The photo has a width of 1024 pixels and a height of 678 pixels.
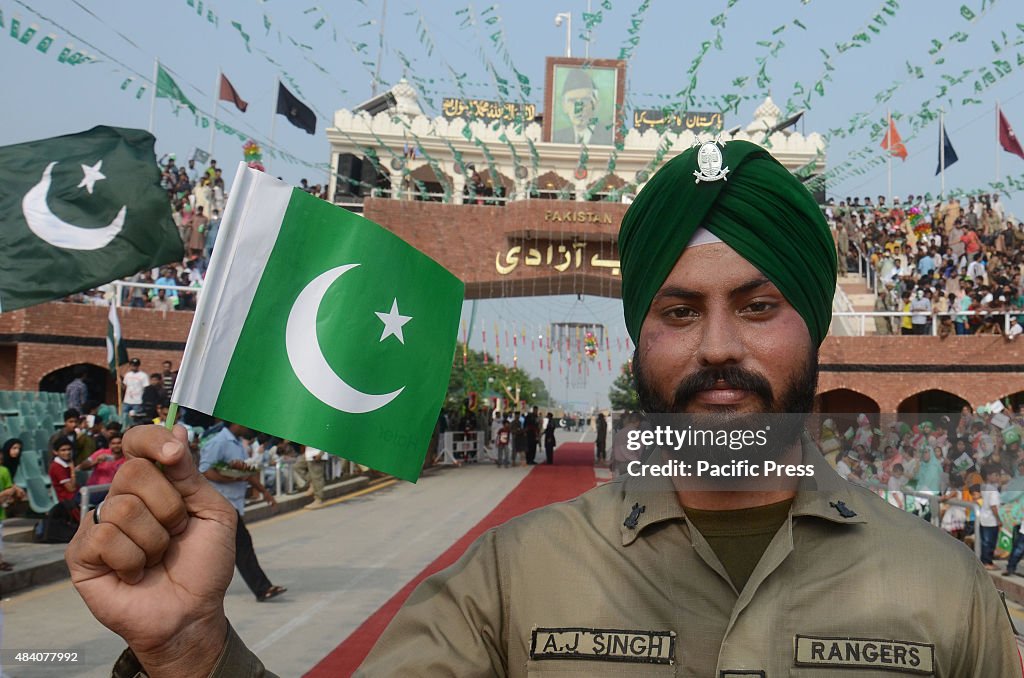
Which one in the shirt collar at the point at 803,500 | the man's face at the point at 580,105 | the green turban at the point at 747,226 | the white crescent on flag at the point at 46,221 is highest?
the man's face at the point at 580,105

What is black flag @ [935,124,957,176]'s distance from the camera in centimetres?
2461

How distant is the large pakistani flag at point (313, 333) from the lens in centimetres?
210

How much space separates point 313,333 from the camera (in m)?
2.21

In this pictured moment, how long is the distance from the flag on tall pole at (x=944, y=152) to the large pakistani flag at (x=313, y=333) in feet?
82.9

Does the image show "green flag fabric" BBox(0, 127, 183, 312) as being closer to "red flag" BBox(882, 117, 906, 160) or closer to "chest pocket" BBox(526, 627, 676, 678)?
"chest pocket" BBox(526, 627, 676, 678)

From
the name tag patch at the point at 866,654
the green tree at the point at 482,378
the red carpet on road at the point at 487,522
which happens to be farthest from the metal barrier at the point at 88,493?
the green tree at the point at 482,378

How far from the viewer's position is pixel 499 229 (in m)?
22.3

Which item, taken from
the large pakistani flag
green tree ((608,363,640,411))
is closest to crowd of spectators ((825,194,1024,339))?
green tree ((608,363,640,411))

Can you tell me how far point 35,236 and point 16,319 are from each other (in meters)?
16.9

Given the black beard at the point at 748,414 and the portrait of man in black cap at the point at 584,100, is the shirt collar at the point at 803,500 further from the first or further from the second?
the portrait of man in black cap at the point at 584,100

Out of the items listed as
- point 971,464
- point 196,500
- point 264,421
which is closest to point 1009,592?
point 971,464

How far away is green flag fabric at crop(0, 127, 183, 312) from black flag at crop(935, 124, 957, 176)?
22.2m

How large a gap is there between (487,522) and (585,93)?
21.3 m

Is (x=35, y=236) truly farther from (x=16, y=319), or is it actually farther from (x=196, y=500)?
(x=16, y=319)
